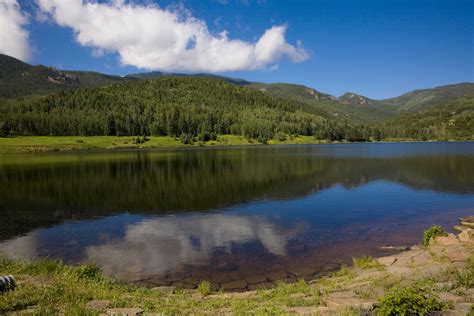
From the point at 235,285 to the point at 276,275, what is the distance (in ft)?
10.2

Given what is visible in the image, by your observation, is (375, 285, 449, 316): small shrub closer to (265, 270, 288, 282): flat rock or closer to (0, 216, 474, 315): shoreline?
(0, 216, 474, 315): shoreline

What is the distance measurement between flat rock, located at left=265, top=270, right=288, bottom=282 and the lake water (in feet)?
0.44

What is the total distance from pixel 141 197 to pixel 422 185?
48.7 m

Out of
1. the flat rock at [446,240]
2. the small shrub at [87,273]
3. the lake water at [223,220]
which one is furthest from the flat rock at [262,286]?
the flat rock at [446,240]

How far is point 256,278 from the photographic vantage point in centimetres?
2194

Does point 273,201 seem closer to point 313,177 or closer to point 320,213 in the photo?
point 320,213

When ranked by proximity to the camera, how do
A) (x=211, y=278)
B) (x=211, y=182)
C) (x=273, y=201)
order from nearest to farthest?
(x=211, y=278)
(x=273, y=201)
(x=211, y=182)

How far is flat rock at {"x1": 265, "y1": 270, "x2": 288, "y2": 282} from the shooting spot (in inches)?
861

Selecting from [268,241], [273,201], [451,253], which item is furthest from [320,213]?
[451,253]

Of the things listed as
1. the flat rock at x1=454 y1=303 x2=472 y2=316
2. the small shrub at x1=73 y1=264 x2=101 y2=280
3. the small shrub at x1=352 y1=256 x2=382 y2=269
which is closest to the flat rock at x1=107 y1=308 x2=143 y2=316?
the small shrub at x1=73 y1=264 x2=101 y2=280

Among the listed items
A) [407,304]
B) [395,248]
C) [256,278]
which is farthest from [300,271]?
[407,304]

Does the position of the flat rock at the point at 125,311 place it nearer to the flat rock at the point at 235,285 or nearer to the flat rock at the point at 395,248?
the flat rock at the point at 235,285

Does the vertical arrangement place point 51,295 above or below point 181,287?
above

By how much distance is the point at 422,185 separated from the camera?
6006 cm
